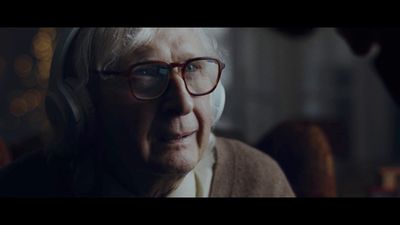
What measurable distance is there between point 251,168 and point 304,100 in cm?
33

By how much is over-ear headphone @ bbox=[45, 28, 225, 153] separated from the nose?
10cm

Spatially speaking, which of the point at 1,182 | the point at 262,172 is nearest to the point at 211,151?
the point at 262,172

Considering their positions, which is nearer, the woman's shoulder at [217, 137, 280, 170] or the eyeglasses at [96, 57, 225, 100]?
the eyeglasses at [96, 57, 225, 100]

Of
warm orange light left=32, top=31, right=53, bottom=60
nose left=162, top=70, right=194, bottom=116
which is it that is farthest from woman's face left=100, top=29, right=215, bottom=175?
warm orange light left=32, top=31, right=53, bottom=60

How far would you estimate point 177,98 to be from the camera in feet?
7.70

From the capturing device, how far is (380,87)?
8.22 feet

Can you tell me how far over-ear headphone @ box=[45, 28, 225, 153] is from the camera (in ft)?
7.68

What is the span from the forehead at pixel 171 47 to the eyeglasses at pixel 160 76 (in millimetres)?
21

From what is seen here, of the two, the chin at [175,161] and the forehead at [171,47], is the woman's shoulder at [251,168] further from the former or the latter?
the forehead at [171,47]

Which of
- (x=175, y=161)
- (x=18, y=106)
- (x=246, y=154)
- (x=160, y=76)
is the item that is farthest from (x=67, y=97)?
(x=246, y=154)

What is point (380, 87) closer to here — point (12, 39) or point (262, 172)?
point (262, 172)

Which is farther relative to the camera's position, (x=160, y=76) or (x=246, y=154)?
(x=246, y=154)

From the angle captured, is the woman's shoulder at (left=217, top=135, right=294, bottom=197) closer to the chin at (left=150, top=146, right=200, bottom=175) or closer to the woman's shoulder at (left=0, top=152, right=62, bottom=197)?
the chin at (left=150, top=146, right=200, bottom=175)

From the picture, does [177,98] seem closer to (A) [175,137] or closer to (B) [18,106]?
(A) [175,137]
